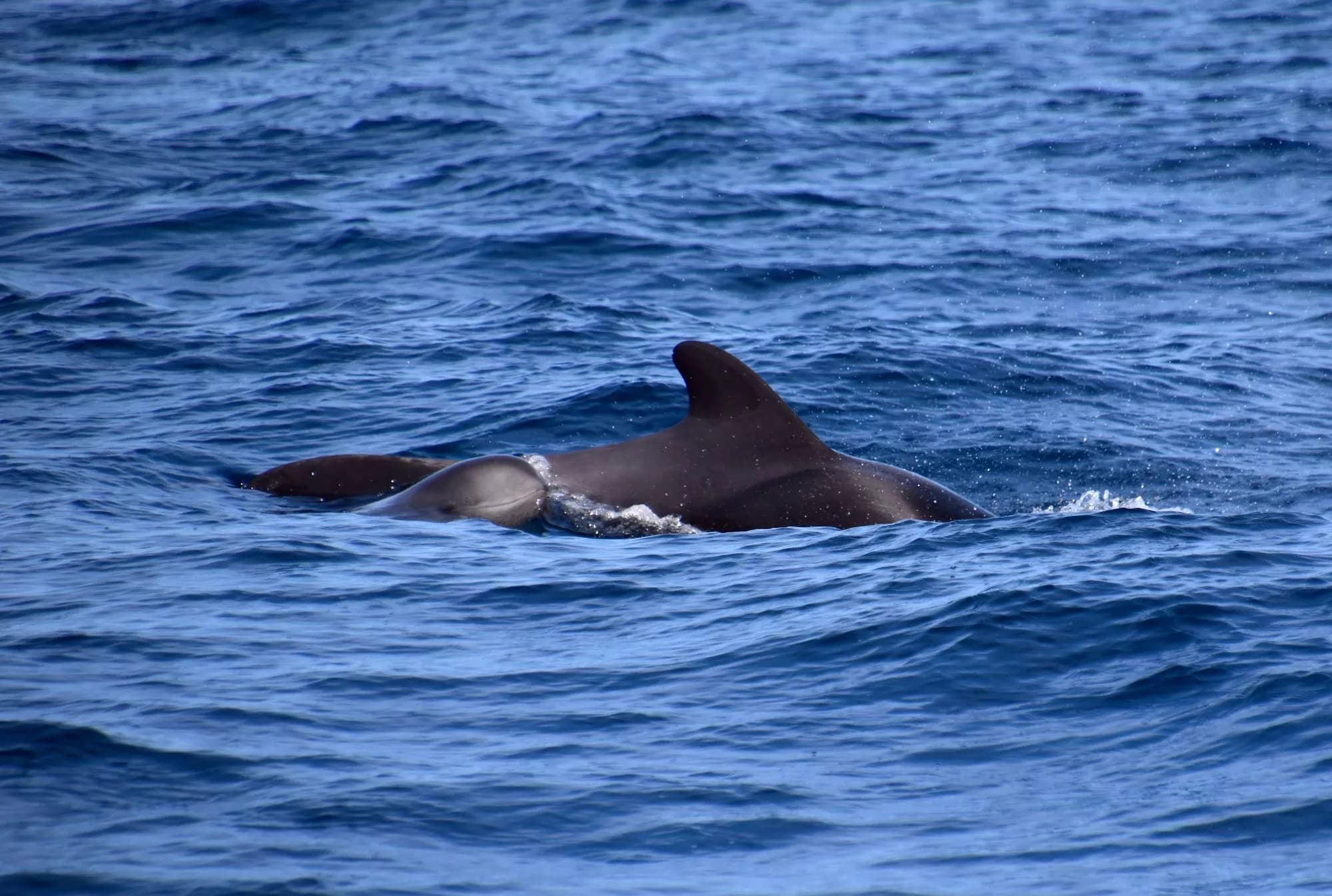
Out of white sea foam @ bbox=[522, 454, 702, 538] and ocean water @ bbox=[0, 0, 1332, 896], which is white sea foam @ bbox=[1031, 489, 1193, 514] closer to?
ocean water @ bbox=[0, 0, 1332, 896]

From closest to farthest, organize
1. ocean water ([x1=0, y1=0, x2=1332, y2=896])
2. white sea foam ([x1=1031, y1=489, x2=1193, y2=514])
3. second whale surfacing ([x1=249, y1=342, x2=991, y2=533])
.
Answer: ocean water ([x1=0, y1=0, x2=1332, y2=896]) < second whale surfacing ([x1=249, y1=342, x2=991, y2=533]) < white sea foam ([x1=1031, y1=489, x2=1193, y2=514])

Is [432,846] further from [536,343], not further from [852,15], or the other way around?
[852,15]

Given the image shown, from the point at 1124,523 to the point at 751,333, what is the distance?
746 centimetres

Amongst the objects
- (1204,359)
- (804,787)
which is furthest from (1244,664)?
(1204,359)

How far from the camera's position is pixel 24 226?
878 inches

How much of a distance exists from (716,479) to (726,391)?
0.60 metres

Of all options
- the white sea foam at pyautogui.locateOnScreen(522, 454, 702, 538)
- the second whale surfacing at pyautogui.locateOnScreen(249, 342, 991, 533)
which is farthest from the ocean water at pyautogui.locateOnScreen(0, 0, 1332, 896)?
the white sea foam at pyautogui.locateOnScreen(522, 454, 702, 538)

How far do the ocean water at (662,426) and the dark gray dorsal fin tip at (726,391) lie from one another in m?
0.86

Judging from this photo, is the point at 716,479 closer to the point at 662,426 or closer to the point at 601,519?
the point at 601,519

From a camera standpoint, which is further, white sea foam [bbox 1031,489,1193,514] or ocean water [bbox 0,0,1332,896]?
white sea foam [bbox 1031,489,1193,514]

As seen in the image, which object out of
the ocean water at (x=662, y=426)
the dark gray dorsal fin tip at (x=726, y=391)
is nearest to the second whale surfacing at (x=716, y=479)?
the dark gray dorsal fin tip at (x=726, y=391)

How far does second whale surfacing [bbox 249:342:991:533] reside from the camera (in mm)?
11672

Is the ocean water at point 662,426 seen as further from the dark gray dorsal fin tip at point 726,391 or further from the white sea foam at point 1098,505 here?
the dark gray dorsal fin tip at point 726,391

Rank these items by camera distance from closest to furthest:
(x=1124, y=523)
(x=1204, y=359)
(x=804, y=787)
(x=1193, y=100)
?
(x=804, y=787) → (x=1124, y=523) → (x=1204, y=359) → (x=1193, y=100)
